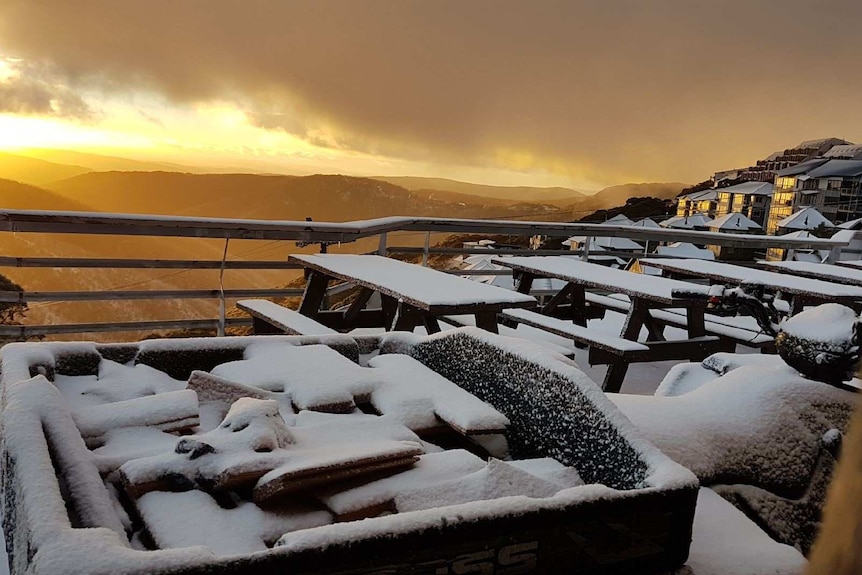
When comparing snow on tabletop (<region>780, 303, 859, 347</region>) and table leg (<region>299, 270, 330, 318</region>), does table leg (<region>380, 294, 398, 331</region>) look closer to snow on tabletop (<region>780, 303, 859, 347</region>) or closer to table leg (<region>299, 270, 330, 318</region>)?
table leg (<region>299, 270, 330, 318</region>)

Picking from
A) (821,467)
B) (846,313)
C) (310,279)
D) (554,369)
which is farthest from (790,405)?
(310,279)

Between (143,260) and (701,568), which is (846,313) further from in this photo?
(143,260)

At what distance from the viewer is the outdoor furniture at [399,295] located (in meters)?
3.15

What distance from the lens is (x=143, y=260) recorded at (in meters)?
4.24

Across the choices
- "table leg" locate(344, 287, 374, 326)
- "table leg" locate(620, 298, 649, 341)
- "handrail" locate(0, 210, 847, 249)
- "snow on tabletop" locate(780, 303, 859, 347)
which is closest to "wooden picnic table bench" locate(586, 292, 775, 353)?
"table leg" locate(620, 298, 649, 341)

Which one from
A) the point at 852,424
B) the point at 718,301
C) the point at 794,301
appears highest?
the point at 852,424

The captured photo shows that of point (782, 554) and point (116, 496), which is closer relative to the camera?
point (116, 496)

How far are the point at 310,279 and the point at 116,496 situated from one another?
3213mm

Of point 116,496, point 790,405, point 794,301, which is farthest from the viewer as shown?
point 794,301

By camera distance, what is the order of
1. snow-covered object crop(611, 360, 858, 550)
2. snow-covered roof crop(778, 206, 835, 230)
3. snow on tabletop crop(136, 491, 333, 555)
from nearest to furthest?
snow on tabletop crop(136, 491, 333, 555) < snow-covered object crop(611, 360, 858, 550) < snow-covered roof crop(778, 206, 835, 230)

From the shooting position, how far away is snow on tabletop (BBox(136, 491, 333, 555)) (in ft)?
A: 3.46

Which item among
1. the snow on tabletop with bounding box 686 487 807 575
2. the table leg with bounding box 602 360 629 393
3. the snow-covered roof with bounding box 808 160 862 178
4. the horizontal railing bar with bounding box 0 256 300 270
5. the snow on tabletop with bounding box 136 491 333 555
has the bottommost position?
the table leg with bounding box 602 360 629 393

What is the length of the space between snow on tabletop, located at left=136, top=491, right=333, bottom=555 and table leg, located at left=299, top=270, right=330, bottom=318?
10.3ft

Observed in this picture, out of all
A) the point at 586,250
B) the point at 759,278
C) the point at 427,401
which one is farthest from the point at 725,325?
the point at 427,401
